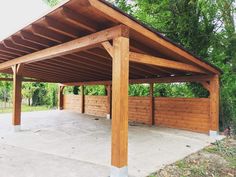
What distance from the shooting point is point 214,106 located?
6.87 meters

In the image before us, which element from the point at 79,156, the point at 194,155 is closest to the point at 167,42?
the point at 194,155

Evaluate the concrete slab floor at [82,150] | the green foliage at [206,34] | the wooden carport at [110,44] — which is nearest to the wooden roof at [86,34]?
the wooden carport at [110,44]

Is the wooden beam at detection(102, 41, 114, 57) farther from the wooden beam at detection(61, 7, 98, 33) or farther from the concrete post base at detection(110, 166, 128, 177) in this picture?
the concrete post base at detection(110, 166, 128, 177)

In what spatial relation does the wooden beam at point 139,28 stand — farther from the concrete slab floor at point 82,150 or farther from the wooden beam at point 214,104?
the concrete slab floor at point 82,150

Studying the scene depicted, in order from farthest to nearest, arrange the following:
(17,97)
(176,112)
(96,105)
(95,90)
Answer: (95,90)
(96,105)
(176,112)
(17,97)

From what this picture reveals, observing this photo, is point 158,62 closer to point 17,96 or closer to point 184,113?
point 184,113

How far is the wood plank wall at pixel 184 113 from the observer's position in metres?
7.35

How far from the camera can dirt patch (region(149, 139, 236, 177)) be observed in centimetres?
397

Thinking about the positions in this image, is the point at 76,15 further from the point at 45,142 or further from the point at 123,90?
the point at 45,142

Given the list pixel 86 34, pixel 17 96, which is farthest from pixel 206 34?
pixel 17 96

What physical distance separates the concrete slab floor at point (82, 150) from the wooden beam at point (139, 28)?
239 centimetres

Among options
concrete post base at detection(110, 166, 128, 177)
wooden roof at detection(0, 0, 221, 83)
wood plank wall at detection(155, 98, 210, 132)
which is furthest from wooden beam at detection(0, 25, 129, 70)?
wood plank wall at detection(155, 98, 210, 132)

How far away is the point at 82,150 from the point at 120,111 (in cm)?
213

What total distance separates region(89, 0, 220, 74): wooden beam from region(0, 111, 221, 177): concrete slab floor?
239 centimetres
